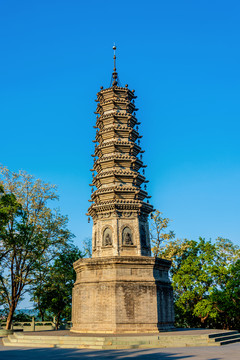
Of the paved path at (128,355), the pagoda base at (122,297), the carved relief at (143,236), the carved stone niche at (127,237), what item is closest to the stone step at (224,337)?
the paved path at (128,355)

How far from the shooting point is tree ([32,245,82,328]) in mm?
27000

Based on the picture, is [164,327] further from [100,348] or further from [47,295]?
[47,295]

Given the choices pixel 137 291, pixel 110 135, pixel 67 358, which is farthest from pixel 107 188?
pixel 67 358

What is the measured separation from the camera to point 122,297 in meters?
17.9

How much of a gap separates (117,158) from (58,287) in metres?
12.7

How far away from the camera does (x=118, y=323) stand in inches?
687

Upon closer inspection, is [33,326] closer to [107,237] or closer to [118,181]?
[107,237]

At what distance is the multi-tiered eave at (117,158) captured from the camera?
2145 cm

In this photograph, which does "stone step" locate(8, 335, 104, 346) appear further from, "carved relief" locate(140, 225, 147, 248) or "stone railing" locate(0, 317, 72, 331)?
"stone railing" locate(0, 317, 72, 331)

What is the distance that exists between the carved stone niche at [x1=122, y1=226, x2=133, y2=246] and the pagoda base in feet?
5.26

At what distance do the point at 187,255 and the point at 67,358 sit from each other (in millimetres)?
21466

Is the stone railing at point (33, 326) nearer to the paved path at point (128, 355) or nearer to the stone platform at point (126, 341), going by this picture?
the stone platform at point (126, 341)

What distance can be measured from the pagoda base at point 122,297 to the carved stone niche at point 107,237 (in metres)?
1.69

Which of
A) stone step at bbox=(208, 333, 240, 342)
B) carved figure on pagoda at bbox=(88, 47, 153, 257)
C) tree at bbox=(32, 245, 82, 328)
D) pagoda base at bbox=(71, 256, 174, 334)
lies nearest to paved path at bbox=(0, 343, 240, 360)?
stone step at bbox=(208, 333, 240, 342)
